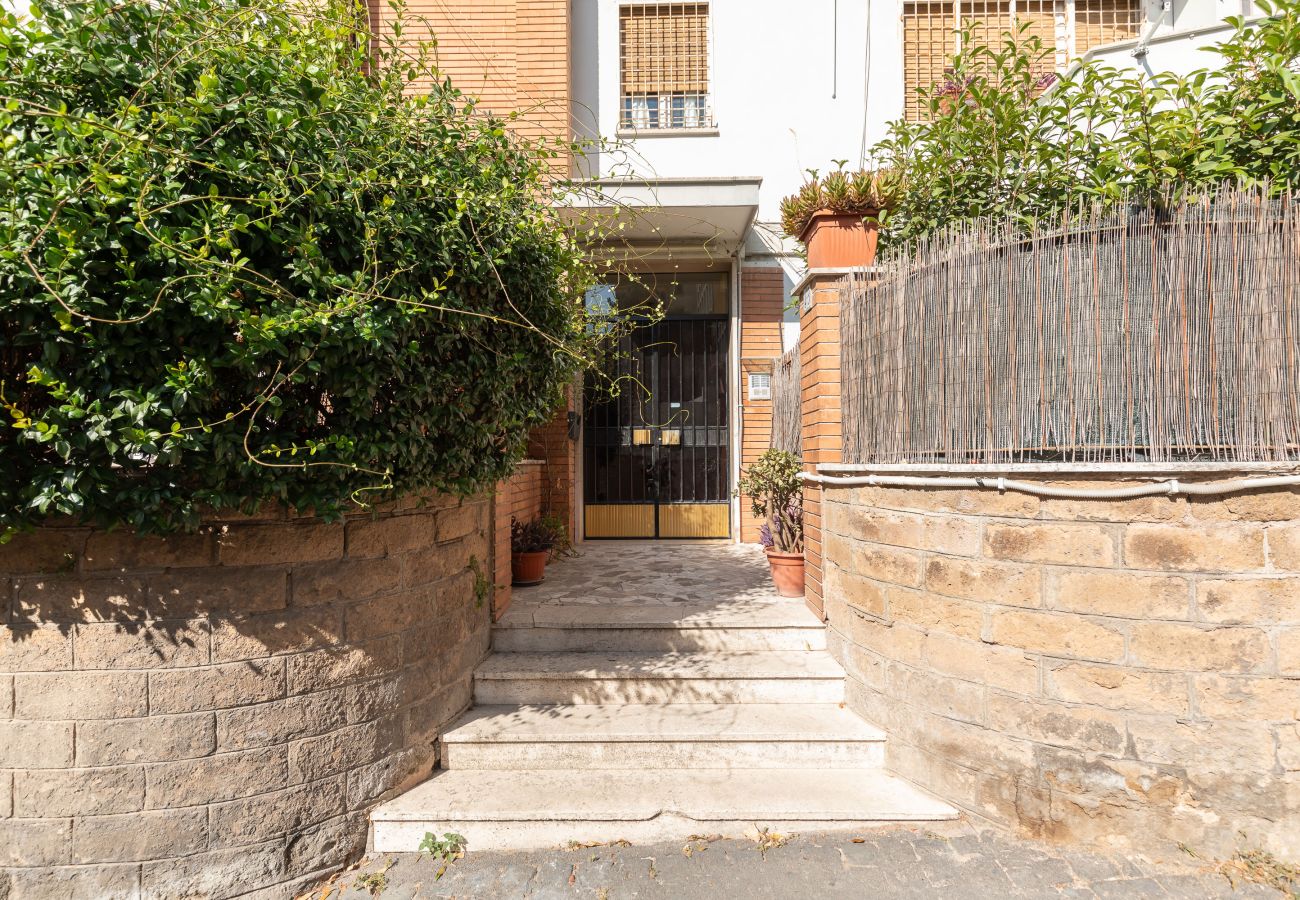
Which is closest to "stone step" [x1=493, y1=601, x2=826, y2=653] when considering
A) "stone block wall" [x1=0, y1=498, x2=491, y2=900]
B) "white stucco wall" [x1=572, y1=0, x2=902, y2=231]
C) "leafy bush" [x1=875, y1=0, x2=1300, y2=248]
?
"stone block wall" [x1=0, y1=498, x2=491, y2=900]

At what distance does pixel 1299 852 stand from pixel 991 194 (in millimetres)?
3302

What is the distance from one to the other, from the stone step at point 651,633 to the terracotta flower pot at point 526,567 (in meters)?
0.80

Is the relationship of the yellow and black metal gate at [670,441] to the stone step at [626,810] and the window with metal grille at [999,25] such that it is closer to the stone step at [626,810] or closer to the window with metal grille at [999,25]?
the window with metal grille at [999,25]

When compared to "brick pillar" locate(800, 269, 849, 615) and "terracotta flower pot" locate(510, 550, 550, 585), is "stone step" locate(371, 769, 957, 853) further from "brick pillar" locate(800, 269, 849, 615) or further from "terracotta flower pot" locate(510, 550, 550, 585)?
"terracotta flower pot" locate(510, 550, 550, 585)

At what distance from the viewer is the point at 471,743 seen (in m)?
3.21

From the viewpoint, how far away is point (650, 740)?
10.4 ft

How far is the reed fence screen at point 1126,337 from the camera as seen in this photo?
2.60 m

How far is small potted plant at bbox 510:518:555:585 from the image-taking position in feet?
15.6

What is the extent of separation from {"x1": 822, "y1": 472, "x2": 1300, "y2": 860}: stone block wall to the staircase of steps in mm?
471

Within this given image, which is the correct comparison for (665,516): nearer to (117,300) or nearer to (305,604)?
(305,604)

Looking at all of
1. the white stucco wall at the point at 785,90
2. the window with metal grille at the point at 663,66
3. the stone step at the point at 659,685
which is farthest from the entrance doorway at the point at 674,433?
the stone step at the point at 659,685

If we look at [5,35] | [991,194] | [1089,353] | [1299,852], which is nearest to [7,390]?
[5,35]

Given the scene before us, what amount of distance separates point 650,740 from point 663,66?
6974mm

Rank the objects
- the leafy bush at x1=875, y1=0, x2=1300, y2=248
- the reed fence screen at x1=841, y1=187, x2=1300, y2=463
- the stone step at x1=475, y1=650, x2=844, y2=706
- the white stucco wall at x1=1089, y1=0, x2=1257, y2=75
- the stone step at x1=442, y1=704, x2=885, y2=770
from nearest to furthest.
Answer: the reed fence screen at x1=841, y1=187, x2=1300, y2=463 < the leafy bush at x1=875, y1=0, x2=1300, y2=248 < the stone step at x1=442, y1=704, x2=885, y2=770 < the stone step at x1=475, y1=650, x2=844, y2=706 < the white stucco wall at x1=1089, y1=0, x2=1257, y2=75
